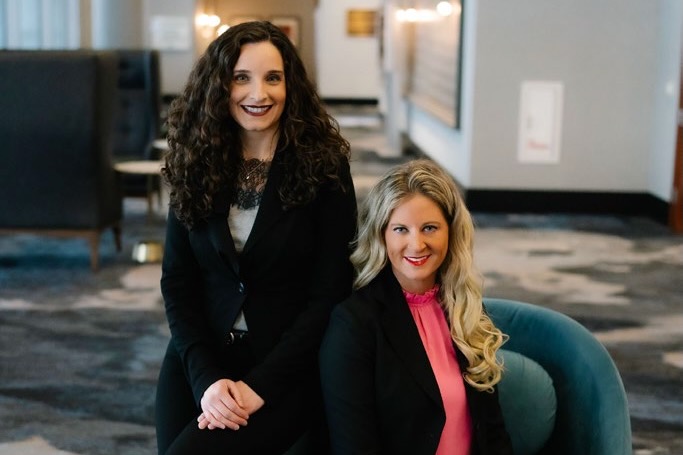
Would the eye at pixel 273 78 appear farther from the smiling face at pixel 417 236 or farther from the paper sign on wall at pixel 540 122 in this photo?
the paper sign on wall at pixel 540 122

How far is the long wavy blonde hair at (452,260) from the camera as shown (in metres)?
2.21

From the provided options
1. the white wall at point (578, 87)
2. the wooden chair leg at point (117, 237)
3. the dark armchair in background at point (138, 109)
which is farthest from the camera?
the dark armchair in background at point (138, 109)

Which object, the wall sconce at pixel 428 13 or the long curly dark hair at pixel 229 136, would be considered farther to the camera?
the wall sconce at pixel 428 13

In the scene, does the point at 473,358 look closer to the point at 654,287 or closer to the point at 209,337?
the point at 209,337

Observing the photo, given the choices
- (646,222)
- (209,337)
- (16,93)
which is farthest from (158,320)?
(646,222)

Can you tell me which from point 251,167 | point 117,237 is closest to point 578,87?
point 117,237

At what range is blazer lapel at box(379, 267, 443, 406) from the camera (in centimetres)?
218

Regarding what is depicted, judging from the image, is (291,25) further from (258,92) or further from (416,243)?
(416,243)

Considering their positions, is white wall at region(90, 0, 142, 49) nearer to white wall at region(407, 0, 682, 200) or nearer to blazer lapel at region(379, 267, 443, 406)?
white wall at region(407, 0, 682, 200)

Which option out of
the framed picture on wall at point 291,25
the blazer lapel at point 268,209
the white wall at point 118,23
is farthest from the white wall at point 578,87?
the framed picture on wall at point 291,25

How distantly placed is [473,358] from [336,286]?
43cm

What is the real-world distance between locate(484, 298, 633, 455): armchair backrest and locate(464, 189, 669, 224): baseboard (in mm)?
7028

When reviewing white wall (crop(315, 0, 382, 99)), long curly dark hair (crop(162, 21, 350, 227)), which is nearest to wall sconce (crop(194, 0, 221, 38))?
white wall (crop(315, 0, 382, 99))

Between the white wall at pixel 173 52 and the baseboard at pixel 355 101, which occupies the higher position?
the white wall at pixel 173 52
